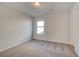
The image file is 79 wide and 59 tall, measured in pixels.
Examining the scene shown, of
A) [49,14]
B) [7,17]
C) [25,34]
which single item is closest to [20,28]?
[25,34]

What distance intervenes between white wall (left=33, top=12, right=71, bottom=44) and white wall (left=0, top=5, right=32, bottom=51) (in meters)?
1.33

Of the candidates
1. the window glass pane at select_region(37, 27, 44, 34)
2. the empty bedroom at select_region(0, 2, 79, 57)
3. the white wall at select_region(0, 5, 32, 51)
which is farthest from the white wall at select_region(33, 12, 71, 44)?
the white wall at select_region(0, 5, 32, 51)

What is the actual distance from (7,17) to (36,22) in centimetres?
232

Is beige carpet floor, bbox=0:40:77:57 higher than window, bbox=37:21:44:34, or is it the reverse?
window, bbox=37:21:44:34

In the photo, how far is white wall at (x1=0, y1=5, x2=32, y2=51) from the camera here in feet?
10.1

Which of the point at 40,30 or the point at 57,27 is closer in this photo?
the point at 57,27

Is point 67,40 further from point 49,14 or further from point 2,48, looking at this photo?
point 2,48

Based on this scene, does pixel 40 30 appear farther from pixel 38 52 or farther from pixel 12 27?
pixel 38 52

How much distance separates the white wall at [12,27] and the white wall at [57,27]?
133cm

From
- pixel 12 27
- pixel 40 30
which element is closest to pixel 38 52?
pixel 12 27

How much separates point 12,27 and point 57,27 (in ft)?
8.05

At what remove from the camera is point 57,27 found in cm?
455

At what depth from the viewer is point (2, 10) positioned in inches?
119

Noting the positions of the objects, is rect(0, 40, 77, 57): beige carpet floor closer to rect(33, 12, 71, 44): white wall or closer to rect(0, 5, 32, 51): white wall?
rect(0, 5, 32, 51): white wall
